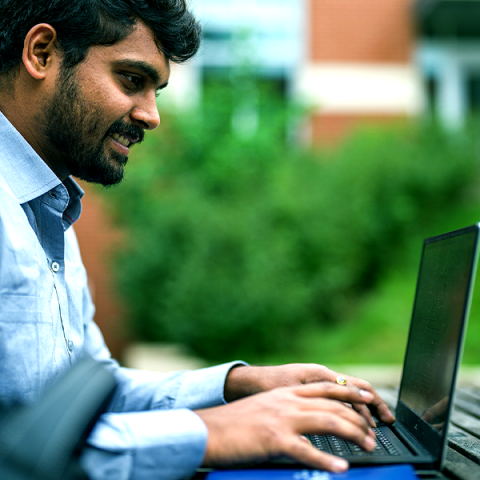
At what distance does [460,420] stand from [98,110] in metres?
1.34

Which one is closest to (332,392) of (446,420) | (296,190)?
(446,420)

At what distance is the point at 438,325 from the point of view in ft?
4.16

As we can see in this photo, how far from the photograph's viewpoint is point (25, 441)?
0.86 m

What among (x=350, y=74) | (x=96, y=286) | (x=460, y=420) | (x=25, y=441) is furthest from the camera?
(x=350, y=74)

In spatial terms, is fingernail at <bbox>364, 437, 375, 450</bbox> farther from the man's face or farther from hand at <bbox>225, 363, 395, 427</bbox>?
the man's face

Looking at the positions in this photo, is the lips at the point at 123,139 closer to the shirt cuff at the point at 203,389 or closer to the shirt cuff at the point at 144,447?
the shirt cuff at the point at 203,389

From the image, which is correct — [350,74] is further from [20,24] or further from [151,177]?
[20,24]

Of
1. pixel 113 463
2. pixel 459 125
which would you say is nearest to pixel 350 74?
pixel 459 125

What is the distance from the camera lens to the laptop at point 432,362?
3.57 ft

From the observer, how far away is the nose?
5.20ft

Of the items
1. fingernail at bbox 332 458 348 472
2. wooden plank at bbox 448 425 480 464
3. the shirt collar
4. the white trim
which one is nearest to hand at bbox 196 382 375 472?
fingernail at bbox 332 458 348 472

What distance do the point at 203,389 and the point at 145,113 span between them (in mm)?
774

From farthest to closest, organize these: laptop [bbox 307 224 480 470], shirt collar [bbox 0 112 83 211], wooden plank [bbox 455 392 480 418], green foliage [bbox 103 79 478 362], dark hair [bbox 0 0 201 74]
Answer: green foliage [bbox 103 79 478 362]
wooden plank [bbox 455 392 480 418]
dark hair [bbox 0 0 201 74]
shirt collar [bbox 0 112 83 211]
laptop [bbox 307 224 480 470]

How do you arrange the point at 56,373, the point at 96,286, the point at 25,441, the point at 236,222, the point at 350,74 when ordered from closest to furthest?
the point at 25,441
the point at 56,373
the point at 236,222
the point at 96,286
the point at 350,74
